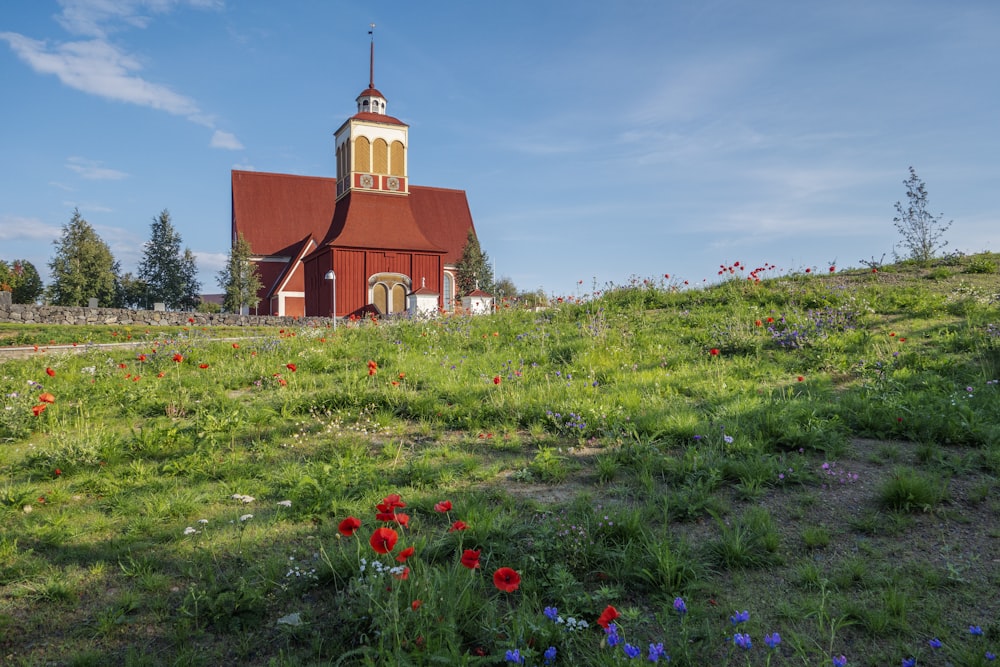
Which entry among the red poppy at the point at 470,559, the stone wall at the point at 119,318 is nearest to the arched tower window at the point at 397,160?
the stone wall at the point at 119,318

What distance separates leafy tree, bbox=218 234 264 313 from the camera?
41.7m

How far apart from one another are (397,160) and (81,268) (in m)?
23.8

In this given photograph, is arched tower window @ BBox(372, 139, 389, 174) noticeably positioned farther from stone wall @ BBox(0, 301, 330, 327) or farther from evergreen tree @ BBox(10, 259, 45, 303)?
evergreen tree @ BBox(10, 259, 45, 303)

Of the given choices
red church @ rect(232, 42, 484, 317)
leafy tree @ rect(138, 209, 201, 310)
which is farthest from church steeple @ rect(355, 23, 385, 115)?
leafy tree @ rect(138, 209, 201, 310)

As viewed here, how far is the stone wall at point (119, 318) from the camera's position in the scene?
72.4 ft

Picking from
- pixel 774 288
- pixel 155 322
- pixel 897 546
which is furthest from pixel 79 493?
pixel 155 322

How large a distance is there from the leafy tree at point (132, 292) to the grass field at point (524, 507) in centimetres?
4453

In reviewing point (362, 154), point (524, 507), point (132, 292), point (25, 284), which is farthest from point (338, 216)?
point (524, 507)

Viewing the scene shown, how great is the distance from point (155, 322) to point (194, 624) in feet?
82.8

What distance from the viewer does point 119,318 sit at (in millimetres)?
23812

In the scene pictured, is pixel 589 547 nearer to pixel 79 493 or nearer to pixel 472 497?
pixel 472 497

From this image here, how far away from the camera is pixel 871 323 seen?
8742mm

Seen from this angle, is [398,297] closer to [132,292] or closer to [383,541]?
[132,292]

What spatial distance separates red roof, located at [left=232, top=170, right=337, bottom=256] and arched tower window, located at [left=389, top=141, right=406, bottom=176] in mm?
10405
